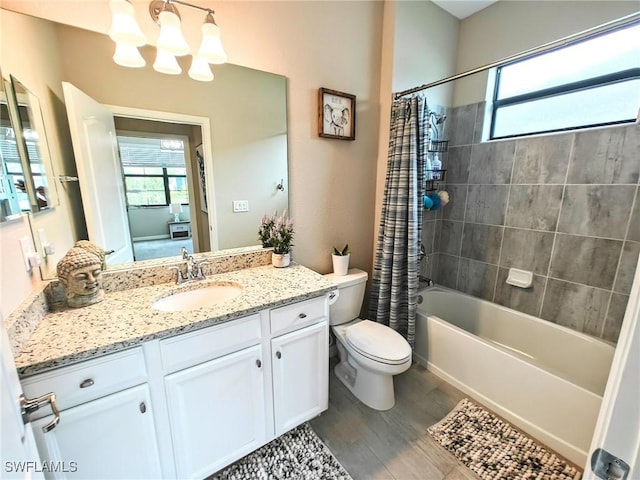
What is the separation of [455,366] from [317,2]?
2566 millimetres

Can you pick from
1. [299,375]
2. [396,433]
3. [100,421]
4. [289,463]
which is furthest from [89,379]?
[396,433]

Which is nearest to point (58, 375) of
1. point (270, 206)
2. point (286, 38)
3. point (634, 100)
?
point (270, 206)

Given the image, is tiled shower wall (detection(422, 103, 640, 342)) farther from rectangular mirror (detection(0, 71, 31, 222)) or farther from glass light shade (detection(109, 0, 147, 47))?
rectangular mirror (detection(0, 71, 31, 222))

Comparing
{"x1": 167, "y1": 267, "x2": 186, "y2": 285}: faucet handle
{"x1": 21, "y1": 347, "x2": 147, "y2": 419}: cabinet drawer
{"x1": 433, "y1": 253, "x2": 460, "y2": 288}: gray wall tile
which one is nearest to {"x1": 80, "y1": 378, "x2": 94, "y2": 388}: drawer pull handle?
{"x1": 21, "y1": 347, "x2": 147, "y2": 419}: cabinet drawer

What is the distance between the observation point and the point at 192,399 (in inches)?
45.3

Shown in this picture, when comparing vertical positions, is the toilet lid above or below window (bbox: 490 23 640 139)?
below

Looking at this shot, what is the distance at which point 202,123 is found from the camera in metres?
1.52

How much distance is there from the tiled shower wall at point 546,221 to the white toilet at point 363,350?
98cm

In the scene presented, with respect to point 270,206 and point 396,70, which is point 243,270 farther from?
point 396,70

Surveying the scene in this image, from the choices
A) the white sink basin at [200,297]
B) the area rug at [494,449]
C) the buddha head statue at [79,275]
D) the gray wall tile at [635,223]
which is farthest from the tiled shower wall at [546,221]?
the buddha head statue at [79,275]

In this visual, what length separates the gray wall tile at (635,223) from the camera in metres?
1.61

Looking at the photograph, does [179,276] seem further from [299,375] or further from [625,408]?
[625,408]

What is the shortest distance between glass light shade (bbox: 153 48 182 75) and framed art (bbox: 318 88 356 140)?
853 mm

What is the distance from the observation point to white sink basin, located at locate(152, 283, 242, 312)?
1.36m
